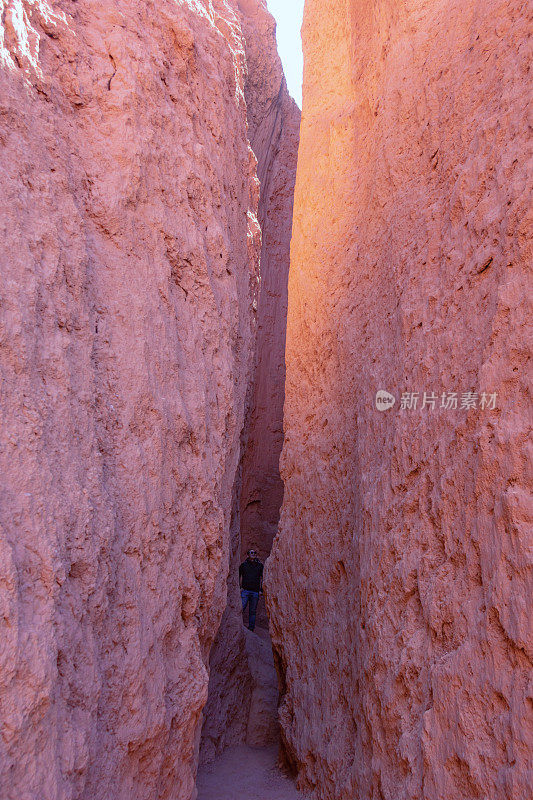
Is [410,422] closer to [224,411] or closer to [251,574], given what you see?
[224,411]

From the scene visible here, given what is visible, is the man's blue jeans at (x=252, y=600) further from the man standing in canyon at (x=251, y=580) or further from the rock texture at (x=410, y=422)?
the rock texture at (x=410, y=422)

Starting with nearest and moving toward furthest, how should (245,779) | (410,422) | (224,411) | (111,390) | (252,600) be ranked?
(111,390)
(410,422)
(224,411)
(245,779)
(252,600)

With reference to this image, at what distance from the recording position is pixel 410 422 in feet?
11.6

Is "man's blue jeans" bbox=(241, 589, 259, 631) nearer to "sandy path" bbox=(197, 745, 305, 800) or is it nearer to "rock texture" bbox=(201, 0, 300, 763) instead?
"rock texture" bbox=(201, 0, 300, 763)

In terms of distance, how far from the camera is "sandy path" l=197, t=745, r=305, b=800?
187 inches

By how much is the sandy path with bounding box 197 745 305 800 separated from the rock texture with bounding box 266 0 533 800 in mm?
257

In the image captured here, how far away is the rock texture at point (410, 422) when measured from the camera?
2.65 m

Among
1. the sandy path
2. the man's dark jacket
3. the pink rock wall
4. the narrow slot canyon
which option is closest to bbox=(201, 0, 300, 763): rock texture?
the pink rock wall

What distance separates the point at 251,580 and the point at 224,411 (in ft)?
14.8

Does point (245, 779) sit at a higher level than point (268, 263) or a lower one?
lower

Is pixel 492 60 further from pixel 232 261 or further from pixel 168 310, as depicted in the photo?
pixel 168 310

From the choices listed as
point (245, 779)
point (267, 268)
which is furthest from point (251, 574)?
point (267, 268)

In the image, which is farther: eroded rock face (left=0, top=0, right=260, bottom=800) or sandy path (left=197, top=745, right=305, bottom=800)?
sandy path (left=197, top=745, right=305, bottom=800)

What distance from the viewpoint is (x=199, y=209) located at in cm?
376
